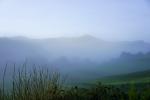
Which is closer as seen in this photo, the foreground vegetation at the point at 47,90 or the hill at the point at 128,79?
the foreground vegetation at the point at 47,90

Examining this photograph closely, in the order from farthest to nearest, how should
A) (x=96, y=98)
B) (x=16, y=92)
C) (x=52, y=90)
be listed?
(x=96, y=98) < (x=52, y=90) < (x=16, y=92)

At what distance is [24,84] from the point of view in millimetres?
A: 9883

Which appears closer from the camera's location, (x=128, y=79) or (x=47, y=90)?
(x=47, y=90)

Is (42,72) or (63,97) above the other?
(42,72)

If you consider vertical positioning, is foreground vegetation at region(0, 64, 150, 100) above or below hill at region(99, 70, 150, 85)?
above

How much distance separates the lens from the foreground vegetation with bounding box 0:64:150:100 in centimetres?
982

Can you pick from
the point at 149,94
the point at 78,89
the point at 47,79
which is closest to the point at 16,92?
the point at 47,79

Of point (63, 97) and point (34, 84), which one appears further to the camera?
point (63, 97)

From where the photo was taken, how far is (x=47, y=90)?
10.4 meters

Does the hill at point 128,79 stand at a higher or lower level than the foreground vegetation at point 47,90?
lower

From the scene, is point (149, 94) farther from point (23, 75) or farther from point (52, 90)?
point (23, 75)

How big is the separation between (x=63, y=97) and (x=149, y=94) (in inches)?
84.5

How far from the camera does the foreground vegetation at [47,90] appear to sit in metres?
9.82

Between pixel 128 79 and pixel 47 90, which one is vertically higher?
pixel 47 90
